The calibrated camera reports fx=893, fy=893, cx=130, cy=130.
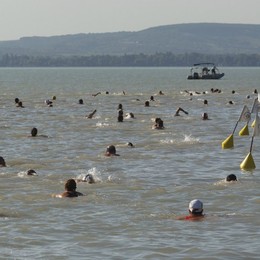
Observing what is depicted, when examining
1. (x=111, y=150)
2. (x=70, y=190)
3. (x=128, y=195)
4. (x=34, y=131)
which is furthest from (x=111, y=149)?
(x=70, y=190)

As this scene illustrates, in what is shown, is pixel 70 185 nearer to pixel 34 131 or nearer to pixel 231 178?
pixel 231 178

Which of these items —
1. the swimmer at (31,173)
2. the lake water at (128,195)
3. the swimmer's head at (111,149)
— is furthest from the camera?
the swimmer's head at (111,149)

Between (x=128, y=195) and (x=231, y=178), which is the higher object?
(x=231, y=178)

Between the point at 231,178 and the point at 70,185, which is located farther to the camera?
the point at 231,178

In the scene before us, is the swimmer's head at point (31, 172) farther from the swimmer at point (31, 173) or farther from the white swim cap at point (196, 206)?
the white swim cap at point (196, 206)

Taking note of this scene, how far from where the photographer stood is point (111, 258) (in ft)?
55.6

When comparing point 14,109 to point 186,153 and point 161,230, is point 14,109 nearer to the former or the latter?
point 186,153

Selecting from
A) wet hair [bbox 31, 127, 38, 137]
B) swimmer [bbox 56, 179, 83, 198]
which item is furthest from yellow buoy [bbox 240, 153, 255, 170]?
wet hair [bbox 31, 127, 38, 137]

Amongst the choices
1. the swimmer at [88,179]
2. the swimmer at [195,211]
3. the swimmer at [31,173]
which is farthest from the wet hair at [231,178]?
the swimmer at [31,173]

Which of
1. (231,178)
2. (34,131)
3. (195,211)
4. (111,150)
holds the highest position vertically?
(195,211)

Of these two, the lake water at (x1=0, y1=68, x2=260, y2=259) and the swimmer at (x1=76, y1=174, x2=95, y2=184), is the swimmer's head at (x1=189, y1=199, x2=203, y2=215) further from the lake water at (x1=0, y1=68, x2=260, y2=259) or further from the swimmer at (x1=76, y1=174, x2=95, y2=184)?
the swimmer at (x1=76, y1=174, x2=95, y2=184)

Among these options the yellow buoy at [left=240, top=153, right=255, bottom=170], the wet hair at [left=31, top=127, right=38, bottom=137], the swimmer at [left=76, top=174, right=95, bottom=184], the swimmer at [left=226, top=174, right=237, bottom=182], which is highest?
the yellow buoy at [left=240, top=153, right=255, bottom=170]

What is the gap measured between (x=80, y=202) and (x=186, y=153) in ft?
39.9

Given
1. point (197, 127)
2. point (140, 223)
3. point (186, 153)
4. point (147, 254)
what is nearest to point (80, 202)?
point (140, 223)
